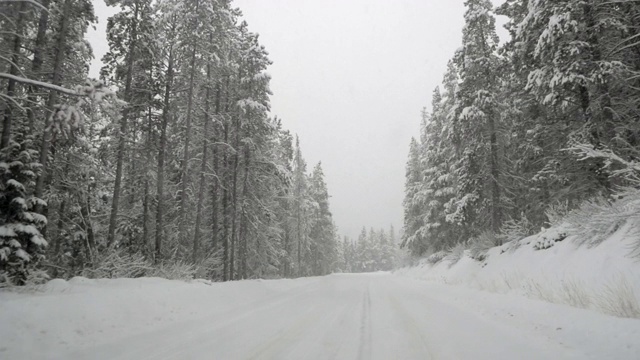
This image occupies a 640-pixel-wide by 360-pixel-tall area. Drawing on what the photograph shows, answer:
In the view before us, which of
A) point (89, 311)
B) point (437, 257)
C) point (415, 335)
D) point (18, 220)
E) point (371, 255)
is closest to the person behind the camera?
point (415, 335)

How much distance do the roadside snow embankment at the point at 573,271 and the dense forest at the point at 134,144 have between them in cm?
866

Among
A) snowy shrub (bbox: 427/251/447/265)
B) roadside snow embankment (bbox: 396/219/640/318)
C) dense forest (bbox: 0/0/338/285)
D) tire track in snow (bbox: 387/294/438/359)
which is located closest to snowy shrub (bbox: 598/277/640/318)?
roadside snow embankment (bbox: 396/219/640/318)

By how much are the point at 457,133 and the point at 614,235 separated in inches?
498

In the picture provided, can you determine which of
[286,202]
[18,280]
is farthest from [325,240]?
[18,280]

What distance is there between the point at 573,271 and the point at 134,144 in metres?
18.1

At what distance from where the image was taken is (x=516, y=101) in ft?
60.7

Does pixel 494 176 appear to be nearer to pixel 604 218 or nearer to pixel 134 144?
pixel 604 218

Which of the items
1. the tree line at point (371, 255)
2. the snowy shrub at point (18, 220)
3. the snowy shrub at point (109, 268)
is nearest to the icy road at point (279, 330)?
the snowy shrub at point (18, 220)

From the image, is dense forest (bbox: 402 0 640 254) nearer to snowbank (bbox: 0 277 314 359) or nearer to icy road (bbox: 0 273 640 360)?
icy road (bbox: 0 273 640 360)

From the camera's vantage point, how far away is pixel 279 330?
6.05 m

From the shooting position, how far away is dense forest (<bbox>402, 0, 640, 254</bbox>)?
1078 centimetres

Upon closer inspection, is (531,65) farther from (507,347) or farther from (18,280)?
(18,280)

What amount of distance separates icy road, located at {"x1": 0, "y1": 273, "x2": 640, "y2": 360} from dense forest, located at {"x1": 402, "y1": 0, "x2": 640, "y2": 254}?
3.40m

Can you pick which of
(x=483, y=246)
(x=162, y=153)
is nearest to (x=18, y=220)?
(x=162, y=153)
